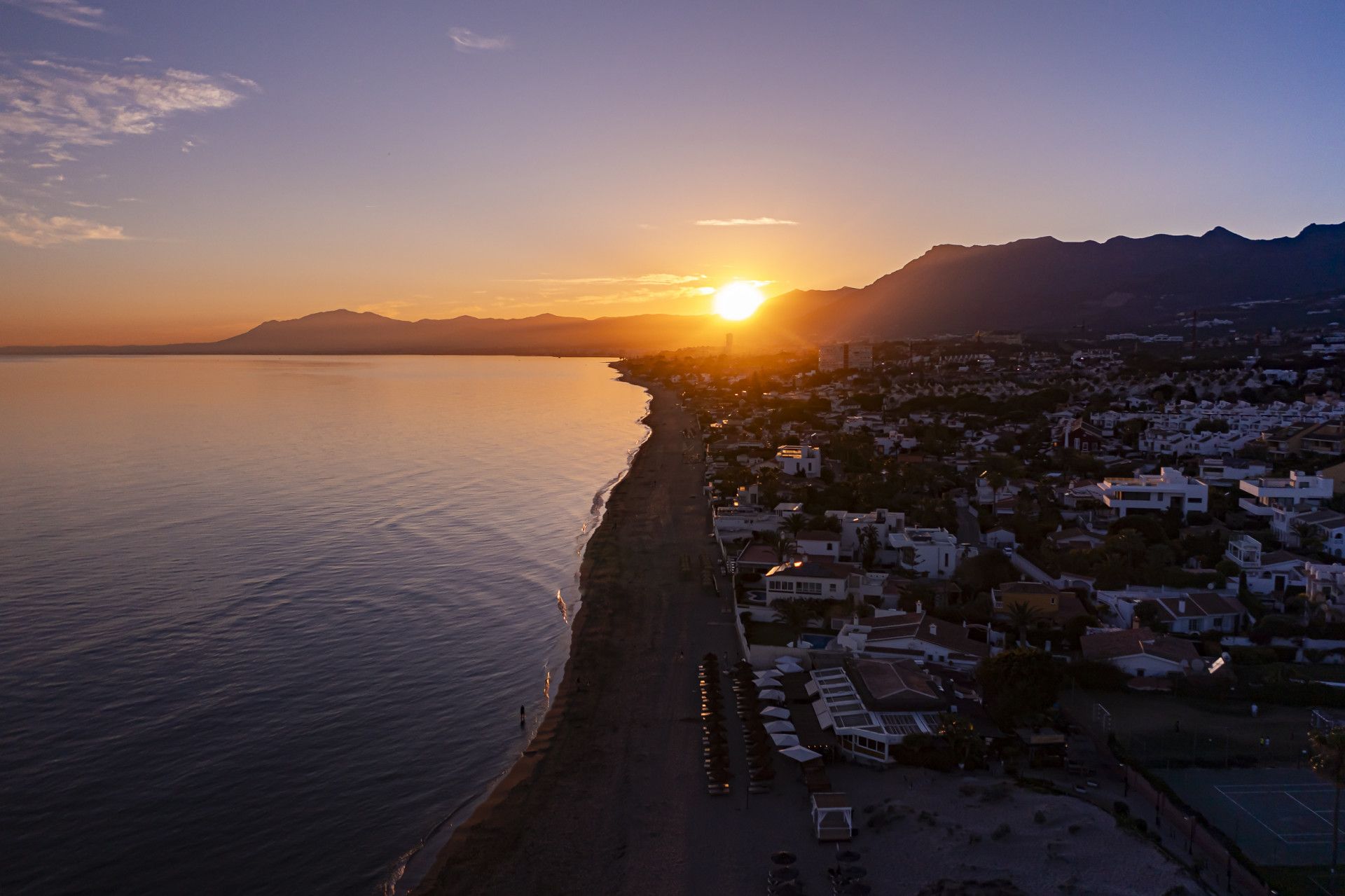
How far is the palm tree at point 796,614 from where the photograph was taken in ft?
54.3

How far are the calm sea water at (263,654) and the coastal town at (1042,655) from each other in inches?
162

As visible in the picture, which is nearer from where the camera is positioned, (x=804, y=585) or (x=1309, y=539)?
(x=804, y=585)

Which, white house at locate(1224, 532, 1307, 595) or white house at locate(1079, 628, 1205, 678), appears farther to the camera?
white house at locate(1224, 532, 1307, 595)

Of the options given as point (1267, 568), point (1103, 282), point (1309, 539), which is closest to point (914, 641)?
point (1267, 568)

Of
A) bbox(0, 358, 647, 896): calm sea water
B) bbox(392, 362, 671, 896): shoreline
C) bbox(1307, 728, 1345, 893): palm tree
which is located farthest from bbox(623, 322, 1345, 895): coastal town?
bbox(0, 358, 647, 896): calm sea water

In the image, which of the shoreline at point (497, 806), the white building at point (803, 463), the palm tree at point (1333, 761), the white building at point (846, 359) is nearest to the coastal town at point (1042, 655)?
the palm tree at point (1333, 761)

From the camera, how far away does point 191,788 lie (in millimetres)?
11508

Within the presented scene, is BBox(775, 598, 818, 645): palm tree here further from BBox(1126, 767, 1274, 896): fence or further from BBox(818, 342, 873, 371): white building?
BBox(818, 342, 873, 371): white building

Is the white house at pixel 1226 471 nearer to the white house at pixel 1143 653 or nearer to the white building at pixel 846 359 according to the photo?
the white house at pixel 1143 653

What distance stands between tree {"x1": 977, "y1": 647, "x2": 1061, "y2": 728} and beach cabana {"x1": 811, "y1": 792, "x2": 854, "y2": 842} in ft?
Result: 10.9

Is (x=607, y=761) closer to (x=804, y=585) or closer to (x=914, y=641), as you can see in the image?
(x=914, y=641)

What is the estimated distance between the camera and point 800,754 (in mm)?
11852

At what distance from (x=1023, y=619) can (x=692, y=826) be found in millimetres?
7920

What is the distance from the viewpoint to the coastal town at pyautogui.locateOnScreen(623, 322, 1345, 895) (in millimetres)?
9953
